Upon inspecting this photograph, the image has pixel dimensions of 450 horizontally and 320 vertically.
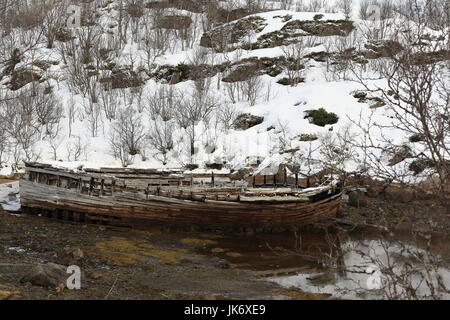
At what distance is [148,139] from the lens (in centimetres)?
3347

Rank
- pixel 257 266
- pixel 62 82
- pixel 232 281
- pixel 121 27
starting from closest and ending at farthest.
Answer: pixel 232 281, pixel 257 266, pixel 62 82, pixel 121 27

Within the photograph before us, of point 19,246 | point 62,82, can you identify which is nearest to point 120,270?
point 19,246

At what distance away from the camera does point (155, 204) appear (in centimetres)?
1703

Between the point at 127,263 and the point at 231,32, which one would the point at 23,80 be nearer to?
the point at 231,32

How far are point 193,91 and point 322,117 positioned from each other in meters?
12.6

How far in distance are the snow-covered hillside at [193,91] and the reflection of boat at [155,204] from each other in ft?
25.5

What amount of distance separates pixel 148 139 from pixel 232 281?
2369 centimetres

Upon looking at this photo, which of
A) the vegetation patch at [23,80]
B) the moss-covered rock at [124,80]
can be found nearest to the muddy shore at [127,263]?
the moss-covered rock at [124,80]

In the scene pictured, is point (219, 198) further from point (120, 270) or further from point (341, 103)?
point (341, 103)

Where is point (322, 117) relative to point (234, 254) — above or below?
above

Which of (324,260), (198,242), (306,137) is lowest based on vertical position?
(198,242)

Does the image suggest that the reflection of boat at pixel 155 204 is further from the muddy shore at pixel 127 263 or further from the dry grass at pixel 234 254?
the dry grass at pixel 234 254

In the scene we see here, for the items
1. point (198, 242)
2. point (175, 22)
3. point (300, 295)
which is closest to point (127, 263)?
point (198, 242)

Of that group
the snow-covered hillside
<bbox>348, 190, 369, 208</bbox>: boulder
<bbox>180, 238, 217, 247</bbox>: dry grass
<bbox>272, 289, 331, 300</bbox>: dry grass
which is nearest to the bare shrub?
the snow-covered hillside
